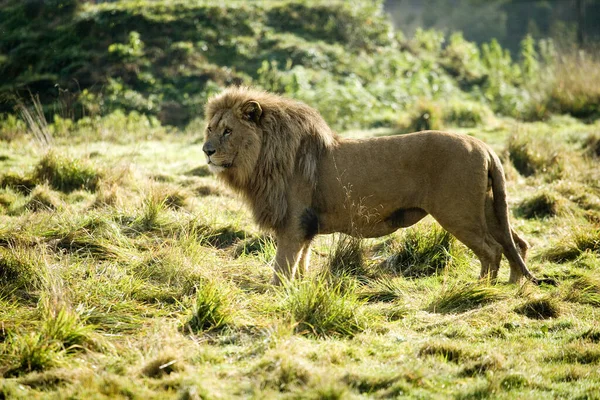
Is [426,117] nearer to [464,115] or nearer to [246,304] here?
[464,115]

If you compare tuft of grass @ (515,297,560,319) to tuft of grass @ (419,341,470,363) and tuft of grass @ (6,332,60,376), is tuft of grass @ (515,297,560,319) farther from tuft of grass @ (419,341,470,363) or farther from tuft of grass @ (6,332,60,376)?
tuft of grass @ (6,332,60,376)

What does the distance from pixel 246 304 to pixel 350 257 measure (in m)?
1.51

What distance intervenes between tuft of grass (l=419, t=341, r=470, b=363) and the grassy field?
1 cm

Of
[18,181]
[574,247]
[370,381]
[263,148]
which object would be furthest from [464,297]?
[18,181]

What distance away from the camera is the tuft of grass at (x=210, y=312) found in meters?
5.29

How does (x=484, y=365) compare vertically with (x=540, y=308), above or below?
above

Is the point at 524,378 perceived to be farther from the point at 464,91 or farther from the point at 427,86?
the point at 464,91

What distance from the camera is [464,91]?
786 inches

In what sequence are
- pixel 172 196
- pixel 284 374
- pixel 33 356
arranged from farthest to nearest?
pixel 172 196, pixel 33 356, pixel 284 374

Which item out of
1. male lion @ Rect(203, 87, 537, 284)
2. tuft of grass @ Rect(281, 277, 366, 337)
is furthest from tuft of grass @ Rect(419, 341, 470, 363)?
male lion @ Rect(203, 87, 537, 284)

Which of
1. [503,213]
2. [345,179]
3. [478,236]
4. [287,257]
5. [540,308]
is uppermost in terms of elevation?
[345,179]

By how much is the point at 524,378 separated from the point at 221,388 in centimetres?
196

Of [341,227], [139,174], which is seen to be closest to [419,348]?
[341,227]

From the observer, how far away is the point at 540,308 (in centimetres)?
583
